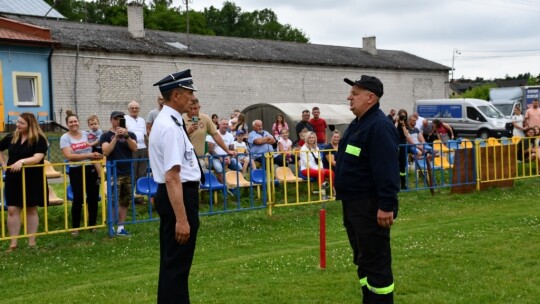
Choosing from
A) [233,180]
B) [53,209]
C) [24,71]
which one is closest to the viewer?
[53,209]

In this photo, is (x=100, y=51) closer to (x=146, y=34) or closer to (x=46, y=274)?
(x=146, y=34)

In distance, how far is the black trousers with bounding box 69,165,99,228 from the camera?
10930 millimetres

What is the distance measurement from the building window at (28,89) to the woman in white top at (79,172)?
20.0 metres

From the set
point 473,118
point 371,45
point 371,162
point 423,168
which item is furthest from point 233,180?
point 371,45

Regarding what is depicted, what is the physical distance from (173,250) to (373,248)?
5.15 feet

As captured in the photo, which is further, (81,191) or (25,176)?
(81,191)

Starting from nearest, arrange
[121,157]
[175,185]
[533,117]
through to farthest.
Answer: [175,185], [121,157], [533,117]

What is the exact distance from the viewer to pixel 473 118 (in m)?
39.6

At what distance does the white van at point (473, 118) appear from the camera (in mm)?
38688

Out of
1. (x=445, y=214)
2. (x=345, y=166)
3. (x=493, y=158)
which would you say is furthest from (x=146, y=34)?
(x=345, y=166)

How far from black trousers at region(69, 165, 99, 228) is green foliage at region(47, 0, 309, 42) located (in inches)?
1973

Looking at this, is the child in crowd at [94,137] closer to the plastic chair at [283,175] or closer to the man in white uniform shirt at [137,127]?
the man in white uniform shirt at [137,127]

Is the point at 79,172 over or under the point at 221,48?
under

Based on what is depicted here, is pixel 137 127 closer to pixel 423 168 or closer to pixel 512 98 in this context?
pixel 423 168
